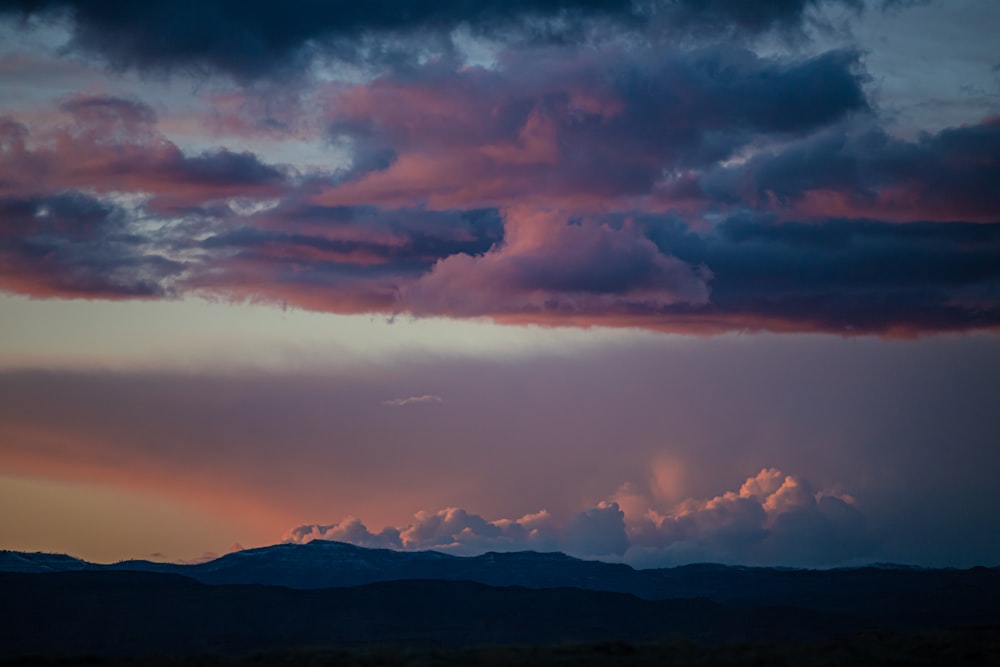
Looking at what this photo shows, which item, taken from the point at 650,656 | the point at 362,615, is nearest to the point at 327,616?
the point at 362,615

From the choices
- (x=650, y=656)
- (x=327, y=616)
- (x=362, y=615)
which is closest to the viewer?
(x=650, y=656)

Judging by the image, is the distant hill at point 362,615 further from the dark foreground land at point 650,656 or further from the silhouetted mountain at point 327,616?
the dark foreground land at point 650,656

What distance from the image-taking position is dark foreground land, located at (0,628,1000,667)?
173ft

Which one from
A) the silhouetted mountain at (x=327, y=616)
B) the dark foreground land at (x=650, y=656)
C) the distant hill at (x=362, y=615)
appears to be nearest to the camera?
the dark foreground land at (x=650, y=656)

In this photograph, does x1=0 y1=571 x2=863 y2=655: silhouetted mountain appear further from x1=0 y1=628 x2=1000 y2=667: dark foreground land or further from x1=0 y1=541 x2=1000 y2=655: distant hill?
x1=0 y1=628 x2=1000 y2=667: dark foreground land

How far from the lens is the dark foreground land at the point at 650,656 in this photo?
5266 cm

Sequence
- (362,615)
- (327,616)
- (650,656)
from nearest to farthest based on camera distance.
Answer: (650,656)
(327,616)
(362,615)

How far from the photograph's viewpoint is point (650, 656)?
188 feet

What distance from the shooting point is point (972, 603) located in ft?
637

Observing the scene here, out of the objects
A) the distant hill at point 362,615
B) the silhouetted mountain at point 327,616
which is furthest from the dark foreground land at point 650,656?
the distant hill at point 362,615

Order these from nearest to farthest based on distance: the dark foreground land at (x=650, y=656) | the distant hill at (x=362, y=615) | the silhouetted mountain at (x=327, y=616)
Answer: the dark foreground land at (x=650, y=656), the silhouetted mountain at (x=327, y=616), the distant hill at (x=362, y=615)

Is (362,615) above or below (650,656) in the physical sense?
above

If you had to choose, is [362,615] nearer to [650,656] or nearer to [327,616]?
[327,616]

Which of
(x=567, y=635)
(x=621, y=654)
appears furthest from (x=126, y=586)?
(x=621, y=654)
